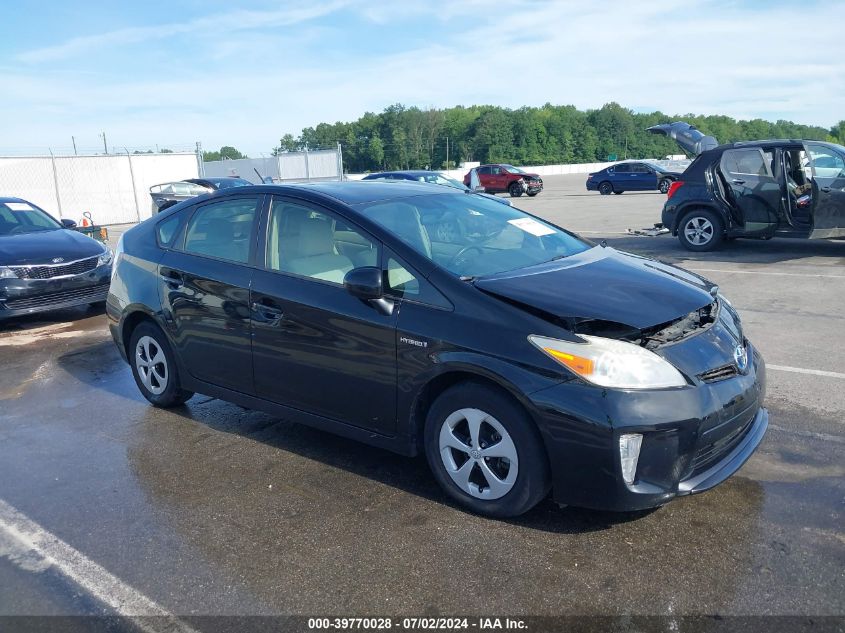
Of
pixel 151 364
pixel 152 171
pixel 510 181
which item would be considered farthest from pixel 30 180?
pixel 151 364

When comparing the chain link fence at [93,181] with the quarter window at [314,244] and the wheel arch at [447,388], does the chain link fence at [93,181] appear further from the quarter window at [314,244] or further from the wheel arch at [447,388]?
the wheel arch at [447,388]

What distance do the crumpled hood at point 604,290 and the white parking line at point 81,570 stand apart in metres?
2.02

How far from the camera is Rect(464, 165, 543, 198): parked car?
107ft

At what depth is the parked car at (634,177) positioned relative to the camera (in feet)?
101

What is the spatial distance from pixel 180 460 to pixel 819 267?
938 centimetres

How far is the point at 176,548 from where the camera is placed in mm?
3391

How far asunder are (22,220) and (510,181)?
25419 mm

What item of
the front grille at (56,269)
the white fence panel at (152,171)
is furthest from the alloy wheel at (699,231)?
the white fence panel at (152,171)

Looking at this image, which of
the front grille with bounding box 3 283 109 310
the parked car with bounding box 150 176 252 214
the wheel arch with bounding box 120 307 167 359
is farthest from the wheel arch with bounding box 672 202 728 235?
the parked car with bounding box 150 176 252 214

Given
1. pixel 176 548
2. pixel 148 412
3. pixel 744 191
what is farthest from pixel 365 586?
pixel 744 191

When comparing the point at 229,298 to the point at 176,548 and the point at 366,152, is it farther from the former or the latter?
the point at 366,152

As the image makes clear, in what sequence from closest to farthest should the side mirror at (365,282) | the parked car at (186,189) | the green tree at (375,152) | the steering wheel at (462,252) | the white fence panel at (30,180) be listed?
the side mirror at (365,282)
the steering wheel at (462,252)
the parked car at (186,189)
the white fence panel at (30,180)
the green tree at (375,152)

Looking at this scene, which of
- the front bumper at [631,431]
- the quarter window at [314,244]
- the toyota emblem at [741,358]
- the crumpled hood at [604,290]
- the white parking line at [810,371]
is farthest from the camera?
the white parking line at [810,371]

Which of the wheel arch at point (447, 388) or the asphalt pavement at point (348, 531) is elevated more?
the wheel arch at point (447, 388)
